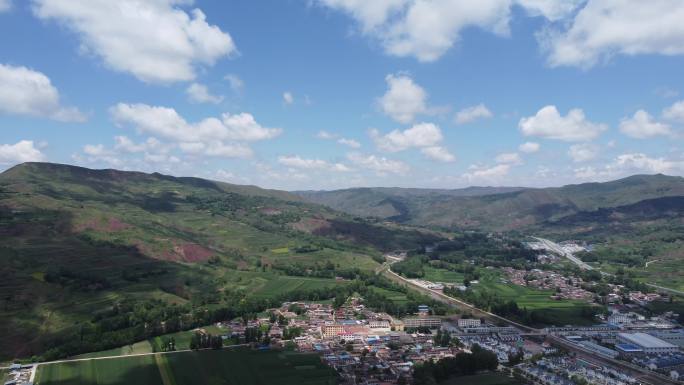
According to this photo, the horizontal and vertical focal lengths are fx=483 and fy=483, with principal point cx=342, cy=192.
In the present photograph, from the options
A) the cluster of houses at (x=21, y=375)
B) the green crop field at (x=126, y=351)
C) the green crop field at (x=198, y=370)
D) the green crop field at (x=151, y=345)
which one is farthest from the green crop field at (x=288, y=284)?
the cluster of houses at (x=21, y=375)

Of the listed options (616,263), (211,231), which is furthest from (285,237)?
(616,263)

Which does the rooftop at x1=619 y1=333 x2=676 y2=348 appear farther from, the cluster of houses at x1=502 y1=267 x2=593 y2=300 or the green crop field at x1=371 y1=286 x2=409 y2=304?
the green crop field at x1=371 y1=286 x2=409 y2=304

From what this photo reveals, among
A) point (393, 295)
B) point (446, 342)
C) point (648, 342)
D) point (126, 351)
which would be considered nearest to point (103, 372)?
point (126, 351)

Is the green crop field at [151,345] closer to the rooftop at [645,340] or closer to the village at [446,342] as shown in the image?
the village at [446,342]

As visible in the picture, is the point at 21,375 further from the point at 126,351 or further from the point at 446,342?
the point at 446,342

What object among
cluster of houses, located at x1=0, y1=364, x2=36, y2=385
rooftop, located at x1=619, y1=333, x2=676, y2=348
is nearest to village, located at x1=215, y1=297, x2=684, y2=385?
rooftop, located at x1=619, y1=333, x2=676, y2=348
